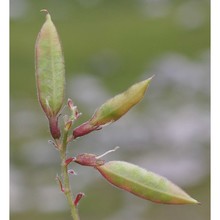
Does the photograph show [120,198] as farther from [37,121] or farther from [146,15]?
[146,15]

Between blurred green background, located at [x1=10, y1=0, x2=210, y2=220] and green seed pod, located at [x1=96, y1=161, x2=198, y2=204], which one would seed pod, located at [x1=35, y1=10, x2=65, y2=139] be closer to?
green seed pod, located at [x1=96, y1=161, x2=198, y2=204]

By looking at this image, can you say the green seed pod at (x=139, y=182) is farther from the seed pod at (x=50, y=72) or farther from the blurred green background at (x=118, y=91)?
the blurred green background at (x=118, y=91)

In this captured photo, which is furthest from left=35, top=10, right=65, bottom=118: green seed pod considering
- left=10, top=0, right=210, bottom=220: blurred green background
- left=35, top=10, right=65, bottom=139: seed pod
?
left=10, top=0, right=210, bottom=220: blurred green background

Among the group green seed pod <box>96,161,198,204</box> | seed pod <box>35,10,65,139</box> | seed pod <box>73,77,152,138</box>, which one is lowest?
green seed pod <box>96,161,198,204</box>

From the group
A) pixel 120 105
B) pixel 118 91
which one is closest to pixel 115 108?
pixel 120 105

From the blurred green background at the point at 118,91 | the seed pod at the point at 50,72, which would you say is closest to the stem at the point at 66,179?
the seed pod at the point at 50,72

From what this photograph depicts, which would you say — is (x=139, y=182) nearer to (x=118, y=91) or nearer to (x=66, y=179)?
(x=66, y=179)

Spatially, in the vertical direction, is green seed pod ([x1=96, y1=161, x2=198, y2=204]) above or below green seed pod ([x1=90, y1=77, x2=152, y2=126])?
below

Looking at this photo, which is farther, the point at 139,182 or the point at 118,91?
the point at 118,91

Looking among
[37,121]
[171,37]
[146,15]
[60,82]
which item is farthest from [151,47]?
[60,82]
